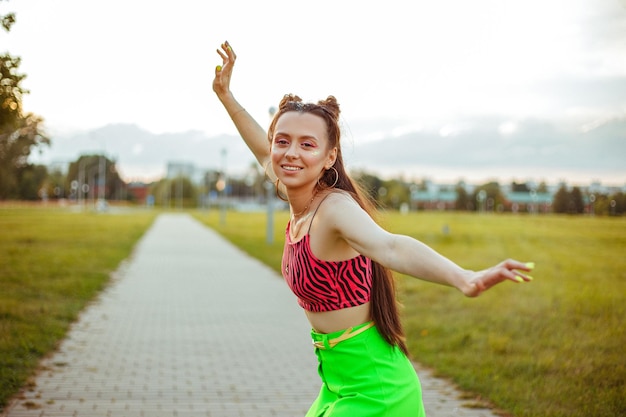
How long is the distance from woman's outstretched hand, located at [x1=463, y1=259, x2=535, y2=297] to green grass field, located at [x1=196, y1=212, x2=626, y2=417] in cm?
127

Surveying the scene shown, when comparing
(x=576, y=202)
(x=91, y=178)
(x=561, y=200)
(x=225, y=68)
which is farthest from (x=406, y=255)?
(x=91, y=178)

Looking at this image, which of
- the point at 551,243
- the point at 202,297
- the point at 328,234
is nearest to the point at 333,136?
the point at 328,234

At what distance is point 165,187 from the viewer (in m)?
125

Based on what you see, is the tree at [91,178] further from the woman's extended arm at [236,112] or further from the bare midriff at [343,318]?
the bare midriff at [343,318]

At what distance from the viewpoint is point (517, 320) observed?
953 centimetres

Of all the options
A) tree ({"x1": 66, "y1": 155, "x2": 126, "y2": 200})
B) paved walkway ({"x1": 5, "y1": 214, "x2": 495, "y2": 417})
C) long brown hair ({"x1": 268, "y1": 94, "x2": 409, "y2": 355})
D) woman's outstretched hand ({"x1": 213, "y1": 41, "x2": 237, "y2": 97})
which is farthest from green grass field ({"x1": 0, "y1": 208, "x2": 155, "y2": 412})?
tree ({"x1": 66, "y1": 155, "x2": 126, "y2": 200})

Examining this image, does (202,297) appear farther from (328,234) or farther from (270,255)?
(328,234)

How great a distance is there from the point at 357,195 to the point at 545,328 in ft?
23.2

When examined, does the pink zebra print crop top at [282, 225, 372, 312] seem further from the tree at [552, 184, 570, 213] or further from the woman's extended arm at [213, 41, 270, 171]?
the tree at [552, 184, 570, 213]

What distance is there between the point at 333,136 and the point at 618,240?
1007cm

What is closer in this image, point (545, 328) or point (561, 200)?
point (545, 328)

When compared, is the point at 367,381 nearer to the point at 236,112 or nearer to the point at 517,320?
the point at 236,112

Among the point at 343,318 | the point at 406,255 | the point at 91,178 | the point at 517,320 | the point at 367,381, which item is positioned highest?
the point at 91,178

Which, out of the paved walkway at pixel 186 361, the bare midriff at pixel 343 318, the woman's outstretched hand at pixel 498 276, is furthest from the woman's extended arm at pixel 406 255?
the paved walkway at pixel 186 361
